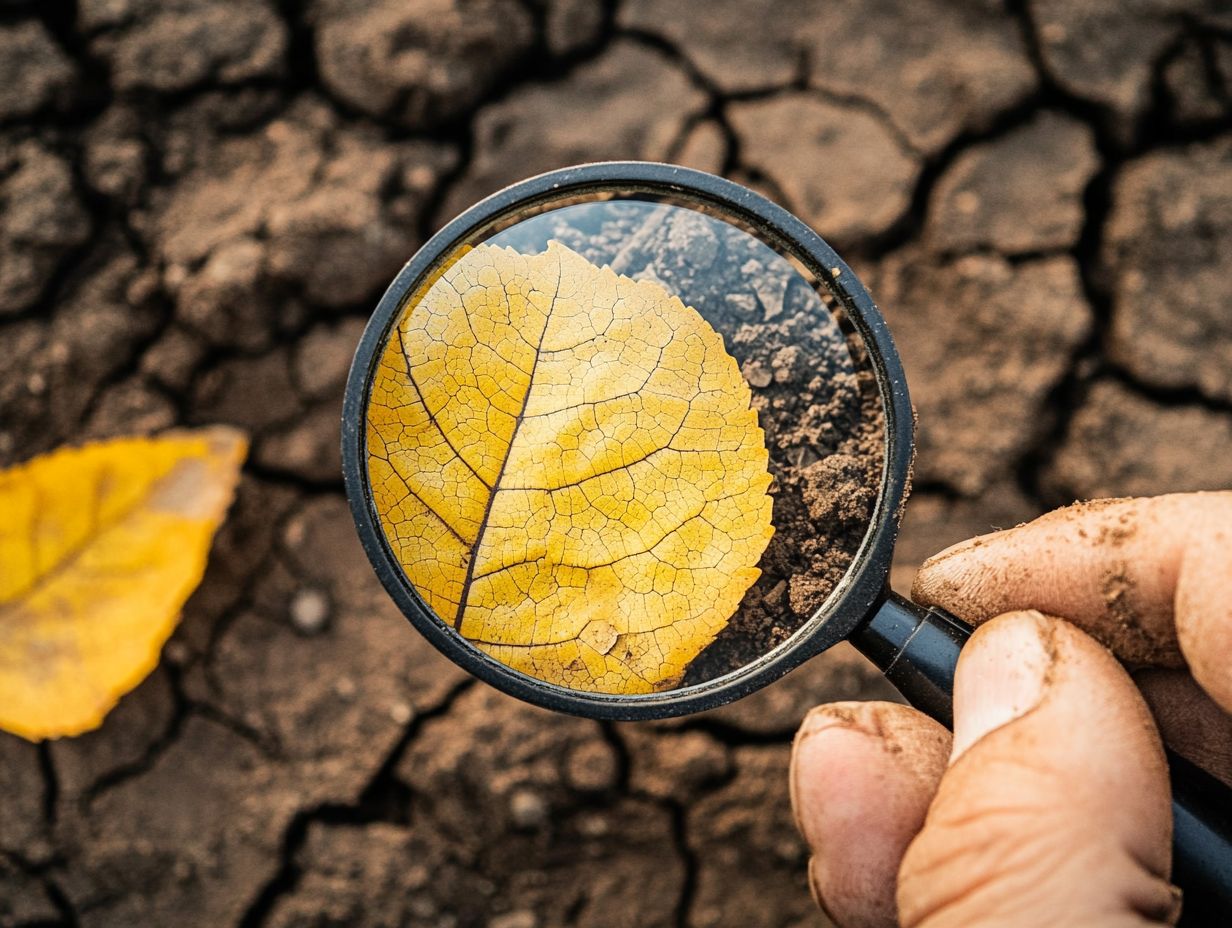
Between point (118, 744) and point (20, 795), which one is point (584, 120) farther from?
point (20, 795)

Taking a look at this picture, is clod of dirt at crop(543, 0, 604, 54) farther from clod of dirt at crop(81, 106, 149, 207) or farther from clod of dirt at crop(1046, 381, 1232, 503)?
clod of dirt at crop(1046, 381, 1232, 503)

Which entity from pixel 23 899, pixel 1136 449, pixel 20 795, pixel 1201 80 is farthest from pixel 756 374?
pixel 23 899

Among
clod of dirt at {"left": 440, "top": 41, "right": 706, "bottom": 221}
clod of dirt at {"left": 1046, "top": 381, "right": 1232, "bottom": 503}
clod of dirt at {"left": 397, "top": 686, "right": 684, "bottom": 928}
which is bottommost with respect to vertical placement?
clod of dirt at {"left": 397, "top": 686, "right": 684, "bottom": 928}

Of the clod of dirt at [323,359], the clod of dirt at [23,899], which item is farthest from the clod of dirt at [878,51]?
the clod of dirt at [23,899]

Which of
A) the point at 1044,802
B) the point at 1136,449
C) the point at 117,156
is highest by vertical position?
the point at 117,156

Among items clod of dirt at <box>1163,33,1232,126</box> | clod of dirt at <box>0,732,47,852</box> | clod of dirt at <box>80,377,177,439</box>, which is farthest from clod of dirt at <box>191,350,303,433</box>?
clod of dirt at <box>1163,33,1232,126</box>

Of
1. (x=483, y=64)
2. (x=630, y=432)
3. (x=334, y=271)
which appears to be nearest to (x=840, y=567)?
(x=630, y=432)
